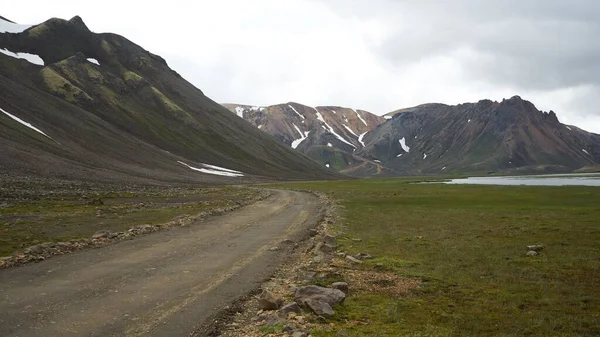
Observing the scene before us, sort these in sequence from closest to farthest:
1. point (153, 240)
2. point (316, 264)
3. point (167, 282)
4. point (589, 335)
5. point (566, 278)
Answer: point (589, 335) → point (167, 282) → point (566, 278) → point (316, 264) → point (153, 240)

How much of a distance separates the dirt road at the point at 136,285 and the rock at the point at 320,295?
2.71 meters

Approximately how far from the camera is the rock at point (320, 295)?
16.3 m

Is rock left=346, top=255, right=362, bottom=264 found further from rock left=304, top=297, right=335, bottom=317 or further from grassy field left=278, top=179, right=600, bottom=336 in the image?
rock left=304, top=297, right=335, bottom=317

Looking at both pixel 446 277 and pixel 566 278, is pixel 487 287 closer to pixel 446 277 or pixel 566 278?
pixel 446 277

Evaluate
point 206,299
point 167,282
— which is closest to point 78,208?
point 167,282

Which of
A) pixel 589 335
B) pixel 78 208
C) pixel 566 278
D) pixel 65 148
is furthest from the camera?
pixel 65 148

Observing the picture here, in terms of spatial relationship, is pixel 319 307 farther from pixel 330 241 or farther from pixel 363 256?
pixel 330 241

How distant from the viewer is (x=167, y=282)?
1908cm

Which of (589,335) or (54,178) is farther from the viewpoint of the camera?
(54,178)

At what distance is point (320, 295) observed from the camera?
54.3 feet

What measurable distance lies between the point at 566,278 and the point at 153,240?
83.5 feet

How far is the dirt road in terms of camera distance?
13750mm

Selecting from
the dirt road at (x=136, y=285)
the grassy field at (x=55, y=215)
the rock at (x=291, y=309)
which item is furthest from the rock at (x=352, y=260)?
the grassy field at (x=55, y=215)

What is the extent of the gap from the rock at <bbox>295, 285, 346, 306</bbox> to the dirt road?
2.71 m
